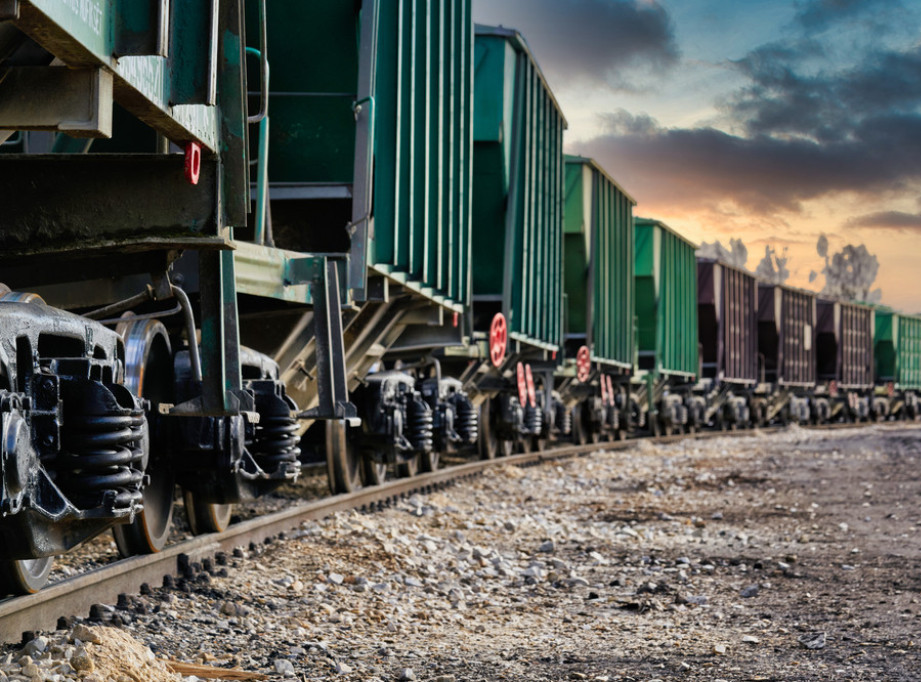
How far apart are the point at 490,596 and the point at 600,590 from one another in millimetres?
615

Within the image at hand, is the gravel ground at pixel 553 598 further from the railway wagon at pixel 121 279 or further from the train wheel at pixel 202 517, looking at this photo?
the railway wagon at pixel 121 279

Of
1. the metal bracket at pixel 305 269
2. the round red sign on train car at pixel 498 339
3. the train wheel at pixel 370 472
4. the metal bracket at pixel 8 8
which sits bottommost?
the train wheel at pixel 370 472

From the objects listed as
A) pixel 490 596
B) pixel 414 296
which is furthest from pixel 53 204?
pixel 414 296

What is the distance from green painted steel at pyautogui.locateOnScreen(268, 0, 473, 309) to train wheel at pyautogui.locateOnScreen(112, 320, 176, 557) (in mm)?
1582

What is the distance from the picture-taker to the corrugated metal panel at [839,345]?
3822 cm

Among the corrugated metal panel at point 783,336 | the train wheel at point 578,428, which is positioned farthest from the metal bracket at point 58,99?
the corrugated metal panel at point 783,336

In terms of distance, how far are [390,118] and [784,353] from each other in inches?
1066

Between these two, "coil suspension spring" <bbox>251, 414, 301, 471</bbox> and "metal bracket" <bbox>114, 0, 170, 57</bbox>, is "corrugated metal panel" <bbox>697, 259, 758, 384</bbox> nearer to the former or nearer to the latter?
"coil suspension spring" <bbox>251, 414, 301, 471</bbox>

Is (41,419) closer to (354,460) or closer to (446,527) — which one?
(446,527)

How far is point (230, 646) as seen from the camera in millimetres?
4359

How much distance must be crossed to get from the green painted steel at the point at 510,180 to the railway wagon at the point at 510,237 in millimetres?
11

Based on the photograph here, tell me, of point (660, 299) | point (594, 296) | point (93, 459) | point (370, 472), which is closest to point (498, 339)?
point (370, 472)

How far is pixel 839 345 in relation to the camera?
38.4 m

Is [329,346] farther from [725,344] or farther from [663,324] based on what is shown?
[725,344]
